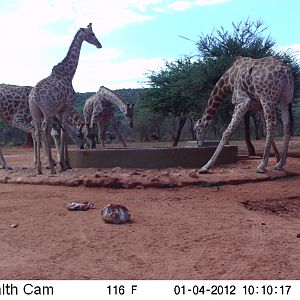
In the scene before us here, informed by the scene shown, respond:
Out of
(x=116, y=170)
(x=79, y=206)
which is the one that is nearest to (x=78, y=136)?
(x=116, y=170)

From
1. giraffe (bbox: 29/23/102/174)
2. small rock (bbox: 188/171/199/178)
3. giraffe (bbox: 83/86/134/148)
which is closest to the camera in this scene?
small rock (bbox: 188/171/199/178)

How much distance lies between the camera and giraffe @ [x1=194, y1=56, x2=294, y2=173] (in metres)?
9.76

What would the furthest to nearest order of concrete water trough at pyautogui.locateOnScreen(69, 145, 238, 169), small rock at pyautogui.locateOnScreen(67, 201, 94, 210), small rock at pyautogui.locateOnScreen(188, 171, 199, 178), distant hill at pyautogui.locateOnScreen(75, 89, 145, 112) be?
distant hill at pyautogui.locateOnScreen(75, 89, 145, 112) → concrete water trough at pyautogui.locateOnScreen(69, 145, 238, 169) → small rock at pyautogui.locateOnScreen(188, 171, 199, 178) → small rock at pyautogui.locateOnScreen(67, 201, 94, 210)

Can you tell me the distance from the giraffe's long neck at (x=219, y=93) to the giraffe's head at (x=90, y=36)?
3021mm

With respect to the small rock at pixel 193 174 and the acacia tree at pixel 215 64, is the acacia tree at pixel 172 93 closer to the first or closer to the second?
the acacia tree at pixel 215 64

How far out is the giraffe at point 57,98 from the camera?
10.2 meters

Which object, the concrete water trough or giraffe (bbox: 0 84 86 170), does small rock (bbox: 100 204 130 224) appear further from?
giraffe (bbox: 0 84 86 170)

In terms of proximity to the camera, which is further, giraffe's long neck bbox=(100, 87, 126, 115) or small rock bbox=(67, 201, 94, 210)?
giraffe's long neck bbox=(100, 87, 126, 115)

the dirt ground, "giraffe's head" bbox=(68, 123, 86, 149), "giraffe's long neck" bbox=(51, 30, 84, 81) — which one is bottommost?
the dirt ground

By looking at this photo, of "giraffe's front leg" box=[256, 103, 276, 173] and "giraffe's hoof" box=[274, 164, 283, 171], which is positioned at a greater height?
"giraffe's front leg" box=[256, 103, 276, 173]

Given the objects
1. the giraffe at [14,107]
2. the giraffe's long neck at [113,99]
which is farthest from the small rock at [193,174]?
the giraffe's long neck at [113,99]

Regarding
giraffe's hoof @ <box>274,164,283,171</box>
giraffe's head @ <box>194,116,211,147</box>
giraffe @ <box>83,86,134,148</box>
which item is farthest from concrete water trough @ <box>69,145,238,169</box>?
giraffe @ <box>83,86,134,148</box>

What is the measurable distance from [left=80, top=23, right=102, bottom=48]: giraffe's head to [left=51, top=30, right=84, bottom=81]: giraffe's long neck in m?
0.13

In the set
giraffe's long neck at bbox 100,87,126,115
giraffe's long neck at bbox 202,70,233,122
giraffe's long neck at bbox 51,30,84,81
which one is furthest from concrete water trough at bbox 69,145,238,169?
giraffe's long neck at bbox 100,87,126,115
